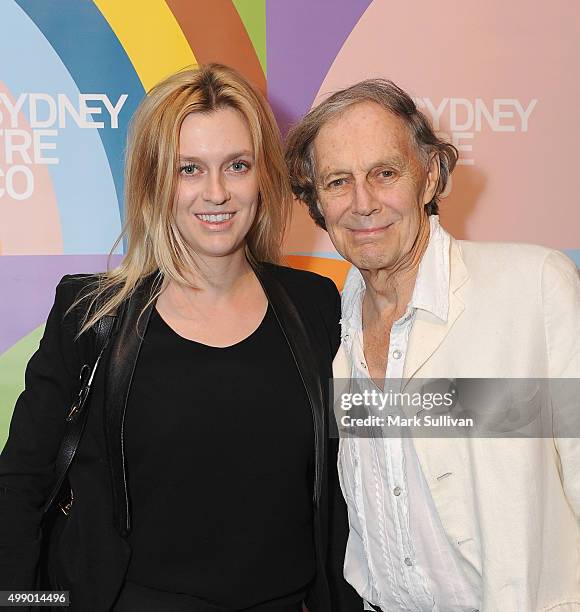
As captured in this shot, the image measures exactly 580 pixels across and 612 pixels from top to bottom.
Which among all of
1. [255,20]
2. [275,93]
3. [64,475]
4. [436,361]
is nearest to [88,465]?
[64,475]

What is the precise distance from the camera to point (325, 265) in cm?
263

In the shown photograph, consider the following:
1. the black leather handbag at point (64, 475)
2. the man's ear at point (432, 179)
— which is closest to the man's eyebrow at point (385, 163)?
the man's ear at point (432, 179)

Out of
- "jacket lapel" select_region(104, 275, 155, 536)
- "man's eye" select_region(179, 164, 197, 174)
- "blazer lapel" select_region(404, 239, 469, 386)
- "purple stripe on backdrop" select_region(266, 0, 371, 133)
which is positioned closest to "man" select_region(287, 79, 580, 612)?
"blazer lapel" select_region(404, 239, 469, 386)

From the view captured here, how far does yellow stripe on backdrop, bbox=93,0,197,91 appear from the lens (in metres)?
2.43

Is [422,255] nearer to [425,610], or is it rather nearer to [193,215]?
[193,215]

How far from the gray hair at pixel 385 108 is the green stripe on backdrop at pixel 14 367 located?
3.55 ft

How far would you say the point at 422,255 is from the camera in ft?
5.85

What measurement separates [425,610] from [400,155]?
0.97 m

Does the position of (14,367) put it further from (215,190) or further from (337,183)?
(337,183)

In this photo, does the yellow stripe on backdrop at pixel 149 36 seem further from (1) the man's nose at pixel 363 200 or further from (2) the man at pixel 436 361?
(1) the man's nose at pixel 363 200

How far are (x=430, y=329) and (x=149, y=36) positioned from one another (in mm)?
1396

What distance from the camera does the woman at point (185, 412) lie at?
1.78 metres

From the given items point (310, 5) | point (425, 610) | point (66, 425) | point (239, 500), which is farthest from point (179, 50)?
point (425, 610)

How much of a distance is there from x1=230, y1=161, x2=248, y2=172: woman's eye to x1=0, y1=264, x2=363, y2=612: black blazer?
37 cm
